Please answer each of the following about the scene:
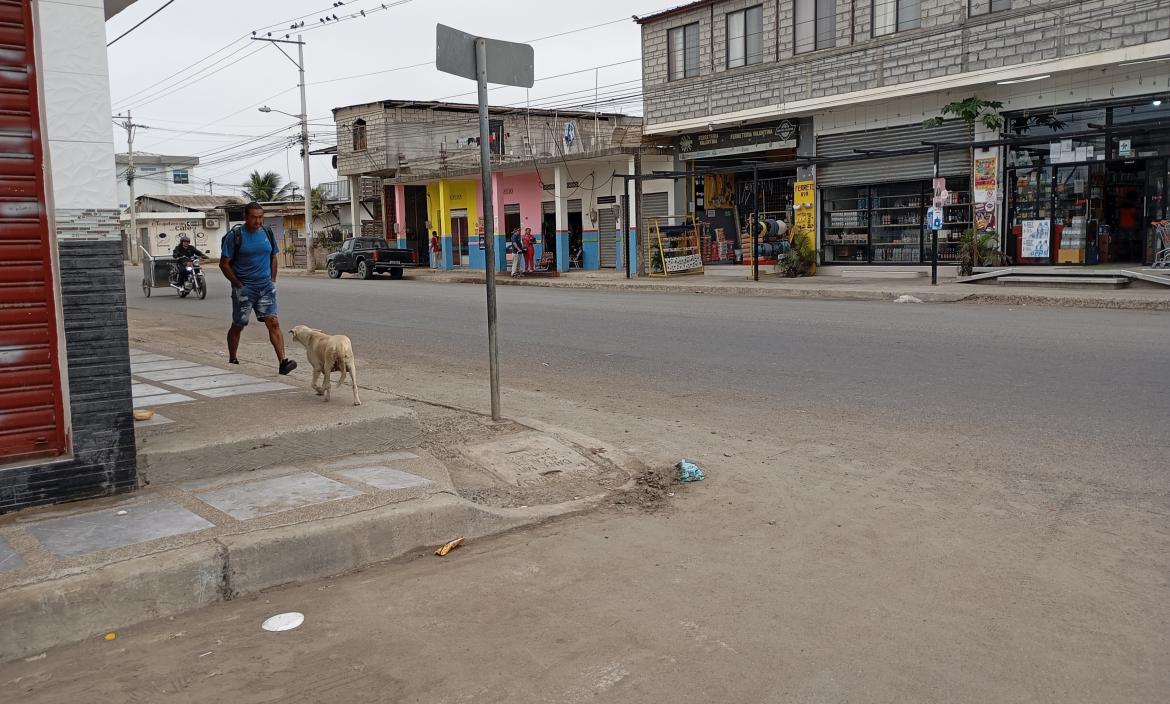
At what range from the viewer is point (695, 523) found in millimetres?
5133

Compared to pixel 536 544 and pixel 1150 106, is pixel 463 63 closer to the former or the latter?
pixel 536 544

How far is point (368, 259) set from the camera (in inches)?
1400

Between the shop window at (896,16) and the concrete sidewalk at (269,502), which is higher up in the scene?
the shop window at (896,16)

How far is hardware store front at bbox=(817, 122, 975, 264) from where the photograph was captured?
2297cm

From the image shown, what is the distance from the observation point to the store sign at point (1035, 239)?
70.0 feet

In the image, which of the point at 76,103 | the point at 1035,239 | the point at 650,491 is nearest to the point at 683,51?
the point at 1035,239

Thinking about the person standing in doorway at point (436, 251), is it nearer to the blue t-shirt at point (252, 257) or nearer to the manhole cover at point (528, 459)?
the blue t-shirt at point (252, 257)

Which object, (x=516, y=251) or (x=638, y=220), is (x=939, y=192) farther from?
(x=516, y=251)

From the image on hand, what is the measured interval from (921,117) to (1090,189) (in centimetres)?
461

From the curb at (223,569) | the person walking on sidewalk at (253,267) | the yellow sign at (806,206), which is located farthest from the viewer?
the yellow sign at (806,206)

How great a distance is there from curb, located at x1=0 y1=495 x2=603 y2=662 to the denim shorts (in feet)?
17.4

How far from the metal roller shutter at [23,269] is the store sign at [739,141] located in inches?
946

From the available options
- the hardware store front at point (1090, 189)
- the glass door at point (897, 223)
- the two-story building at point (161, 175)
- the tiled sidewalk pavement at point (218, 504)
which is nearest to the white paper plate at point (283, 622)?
the tiled sidewalk pavement at point (218, 504)

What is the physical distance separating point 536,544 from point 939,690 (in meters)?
2.22
